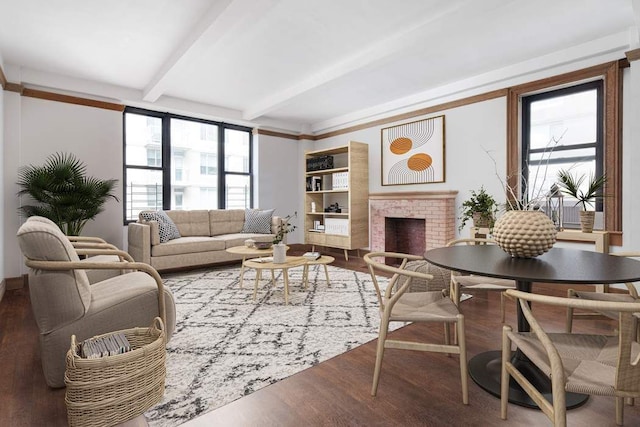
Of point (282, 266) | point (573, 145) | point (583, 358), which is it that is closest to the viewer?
point (583, 358)

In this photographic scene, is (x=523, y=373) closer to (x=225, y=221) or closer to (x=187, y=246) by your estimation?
(x=187, y=246)

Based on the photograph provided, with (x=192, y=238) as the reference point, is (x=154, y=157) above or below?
above

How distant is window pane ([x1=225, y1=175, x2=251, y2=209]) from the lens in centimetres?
641

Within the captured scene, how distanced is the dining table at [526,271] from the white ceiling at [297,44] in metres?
2.07

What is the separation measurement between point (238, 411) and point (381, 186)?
4.71m

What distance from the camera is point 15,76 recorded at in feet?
13.5

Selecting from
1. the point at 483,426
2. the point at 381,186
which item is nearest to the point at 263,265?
the point at 483,426

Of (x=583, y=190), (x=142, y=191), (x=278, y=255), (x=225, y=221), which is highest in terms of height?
(x=142, y=191)

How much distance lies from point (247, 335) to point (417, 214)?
3364 millimetres

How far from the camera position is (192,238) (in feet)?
16.3

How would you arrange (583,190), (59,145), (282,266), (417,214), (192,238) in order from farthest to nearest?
(417,214), (192,238), (59,145), (583,190), (282,266)

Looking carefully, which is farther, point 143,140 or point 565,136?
point 143,140

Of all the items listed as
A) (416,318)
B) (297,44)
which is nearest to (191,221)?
(297,44)

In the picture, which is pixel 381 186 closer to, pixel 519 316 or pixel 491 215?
pixel 491 215
